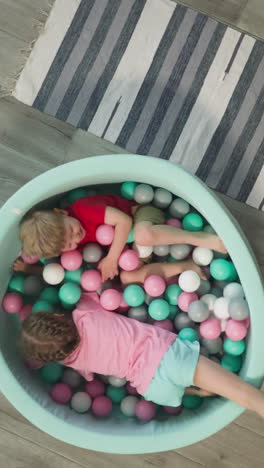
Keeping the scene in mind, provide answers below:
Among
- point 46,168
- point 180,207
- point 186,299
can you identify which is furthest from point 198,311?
point 46,168

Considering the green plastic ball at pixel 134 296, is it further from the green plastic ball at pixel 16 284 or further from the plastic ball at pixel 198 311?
the green plastic ball at pixel 16 284

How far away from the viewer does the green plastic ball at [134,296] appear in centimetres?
132

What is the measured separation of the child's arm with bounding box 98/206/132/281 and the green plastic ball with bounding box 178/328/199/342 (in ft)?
0.73

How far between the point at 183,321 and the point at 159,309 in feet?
0.27

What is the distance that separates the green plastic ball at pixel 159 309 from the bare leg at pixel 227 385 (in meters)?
0.14

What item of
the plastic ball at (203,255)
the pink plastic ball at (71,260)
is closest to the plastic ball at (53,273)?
the pink plastic ball at (71,260)

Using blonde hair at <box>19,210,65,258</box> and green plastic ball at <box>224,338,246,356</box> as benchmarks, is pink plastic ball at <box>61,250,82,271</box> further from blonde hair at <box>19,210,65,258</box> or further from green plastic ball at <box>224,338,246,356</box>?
green plastic ball at <box>224,338,246,356</box>

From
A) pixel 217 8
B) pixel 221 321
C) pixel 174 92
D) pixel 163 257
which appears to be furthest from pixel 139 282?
pixel 217 8

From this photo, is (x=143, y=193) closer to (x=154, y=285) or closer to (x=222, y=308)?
(x=154, y=285)

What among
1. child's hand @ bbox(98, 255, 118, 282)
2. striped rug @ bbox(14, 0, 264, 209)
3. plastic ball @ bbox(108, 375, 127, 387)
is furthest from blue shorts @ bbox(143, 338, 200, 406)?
striped rug @ bbox(14, 0, 264, 209)

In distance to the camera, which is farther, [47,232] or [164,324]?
[164,324]

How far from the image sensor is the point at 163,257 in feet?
→ 4.65

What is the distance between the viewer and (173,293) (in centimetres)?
137

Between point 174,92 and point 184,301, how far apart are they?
0.58 meters
